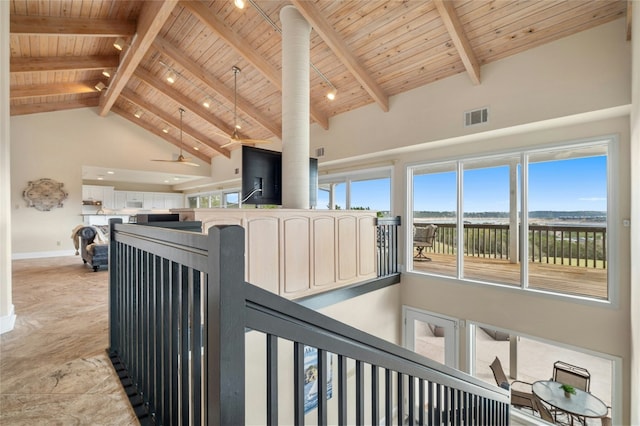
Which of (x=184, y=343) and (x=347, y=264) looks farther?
(x=347, y=264)

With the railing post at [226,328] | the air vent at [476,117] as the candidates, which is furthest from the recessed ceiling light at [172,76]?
the railing post at [226,328]

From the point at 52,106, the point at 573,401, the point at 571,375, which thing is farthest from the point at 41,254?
the point at 571,375

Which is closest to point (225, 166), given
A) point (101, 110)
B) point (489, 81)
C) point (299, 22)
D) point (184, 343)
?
point (101, 110)

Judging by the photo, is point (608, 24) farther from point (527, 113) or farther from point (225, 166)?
point (225, 166)

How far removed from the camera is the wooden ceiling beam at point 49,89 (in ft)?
18.7

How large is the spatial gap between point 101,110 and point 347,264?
757 cm

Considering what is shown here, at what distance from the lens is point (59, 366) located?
1.95 m

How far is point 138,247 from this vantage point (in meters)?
1.31

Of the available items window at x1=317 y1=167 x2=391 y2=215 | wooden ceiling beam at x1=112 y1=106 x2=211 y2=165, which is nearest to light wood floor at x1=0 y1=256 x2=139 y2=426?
window at x1=317 y1=167 x2=391 y2=215

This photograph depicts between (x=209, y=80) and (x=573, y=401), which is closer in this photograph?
(x=573, y=401)

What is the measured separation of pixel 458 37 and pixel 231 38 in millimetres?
3157

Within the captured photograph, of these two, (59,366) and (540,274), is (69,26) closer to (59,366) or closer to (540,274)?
(59,366)

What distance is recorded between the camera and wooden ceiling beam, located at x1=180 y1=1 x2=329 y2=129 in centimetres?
414

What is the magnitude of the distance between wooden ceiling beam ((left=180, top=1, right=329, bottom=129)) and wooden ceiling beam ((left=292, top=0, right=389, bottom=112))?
1176 mm
